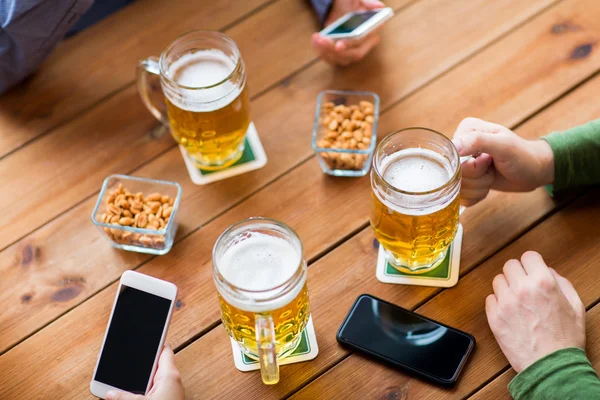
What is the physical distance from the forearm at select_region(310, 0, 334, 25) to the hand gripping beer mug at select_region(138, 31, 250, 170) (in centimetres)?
31

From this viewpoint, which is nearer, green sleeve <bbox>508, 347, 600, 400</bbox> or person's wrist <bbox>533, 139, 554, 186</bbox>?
green sleeve <bbox>508, 347, 600, 400</bbox>

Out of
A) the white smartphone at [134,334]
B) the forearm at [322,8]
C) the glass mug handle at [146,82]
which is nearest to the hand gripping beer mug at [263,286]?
the white smartphone at [134,334]

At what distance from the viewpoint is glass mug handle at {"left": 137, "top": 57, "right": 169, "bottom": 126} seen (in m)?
1.34

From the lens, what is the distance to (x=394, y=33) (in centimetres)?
155

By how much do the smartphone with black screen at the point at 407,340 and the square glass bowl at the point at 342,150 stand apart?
0.89 ft

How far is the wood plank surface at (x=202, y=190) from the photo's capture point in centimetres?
125

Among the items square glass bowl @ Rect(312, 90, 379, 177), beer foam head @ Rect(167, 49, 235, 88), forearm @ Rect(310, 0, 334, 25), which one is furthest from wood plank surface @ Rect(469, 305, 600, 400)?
forearm @ Rect(310, 0, 334, 25)

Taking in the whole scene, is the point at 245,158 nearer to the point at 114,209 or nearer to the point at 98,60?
the point at 114,209

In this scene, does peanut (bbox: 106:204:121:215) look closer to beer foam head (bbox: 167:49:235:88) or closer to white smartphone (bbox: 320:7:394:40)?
beer foam head (bbox: 167:49:235:88)

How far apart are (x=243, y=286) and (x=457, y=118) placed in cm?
60

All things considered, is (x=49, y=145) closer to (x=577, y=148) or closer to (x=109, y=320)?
(x=109, y=320)

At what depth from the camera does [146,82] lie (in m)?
1.37

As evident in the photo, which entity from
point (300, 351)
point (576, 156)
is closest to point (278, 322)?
point (300, 351)

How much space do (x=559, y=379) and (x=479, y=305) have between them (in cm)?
18
